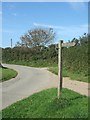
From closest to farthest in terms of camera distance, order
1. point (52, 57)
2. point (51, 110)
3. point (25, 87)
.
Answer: point (51, 110), point (25, 87), point (52, 57)

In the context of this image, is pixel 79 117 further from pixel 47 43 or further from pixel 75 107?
pixel 47 43

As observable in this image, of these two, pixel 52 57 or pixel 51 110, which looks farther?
pixel 52 57

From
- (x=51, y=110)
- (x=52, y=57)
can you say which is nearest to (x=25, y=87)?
(x=51, y=110)

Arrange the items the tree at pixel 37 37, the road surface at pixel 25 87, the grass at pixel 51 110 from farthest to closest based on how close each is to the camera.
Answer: the tree at pixel 37 37 < the road surface at pixel 25 87 < the grass at pixel 51 110

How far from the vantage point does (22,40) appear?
244ft

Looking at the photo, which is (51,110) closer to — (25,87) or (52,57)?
(25,87)

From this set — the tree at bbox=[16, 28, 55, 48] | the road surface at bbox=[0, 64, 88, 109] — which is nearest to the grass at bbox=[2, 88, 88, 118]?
the road surface at bbox=[0, 64, 88, 109]

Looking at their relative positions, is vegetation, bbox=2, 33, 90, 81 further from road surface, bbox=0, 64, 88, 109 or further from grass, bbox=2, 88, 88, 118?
grass, bbox=2, 88, 88, 118

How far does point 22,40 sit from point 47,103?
63.3 meters

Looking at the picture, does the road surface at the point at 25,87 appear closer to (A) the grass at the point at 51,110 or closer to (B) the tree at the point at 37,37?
(A) the grass at the point at 51,110


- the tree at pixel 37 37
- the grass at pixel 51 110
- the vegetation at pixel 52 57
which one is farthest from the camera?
the tree at pixel 37 37

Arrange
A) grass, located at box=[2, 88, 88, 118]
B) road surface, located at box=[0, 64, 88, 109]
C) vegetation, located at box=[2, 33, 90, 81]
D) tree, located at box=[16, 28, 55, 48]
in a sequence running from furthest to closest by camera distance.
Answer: tree, located at box=[16, 28, 55, 48], vegetation, located at box=[2, 33, 90, 81], road surface, located at box=[0, 64, 88, 109], grass, located at box=[2, 88, 88, 118]

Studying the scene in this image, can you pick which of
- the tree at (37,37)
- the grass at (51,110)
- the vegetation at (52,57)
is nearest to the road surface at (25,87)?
the grass at (51,110)

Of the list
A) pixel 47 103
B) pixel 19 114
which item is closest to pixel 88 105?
pixel 47 103
